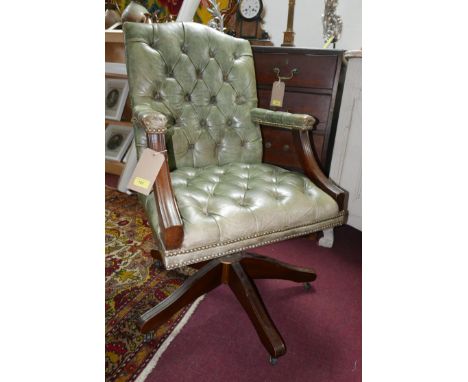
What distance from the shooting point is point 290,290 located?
1.51 m

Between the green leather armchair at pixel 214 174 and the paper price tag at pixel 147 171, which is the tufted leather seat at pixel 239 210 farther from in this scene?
the paper price tag at pixel 147 171

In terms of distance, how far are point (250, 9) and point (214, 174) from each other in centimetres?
146

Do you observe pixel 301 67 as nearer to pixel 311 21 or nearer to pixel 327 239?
pixel 311 21

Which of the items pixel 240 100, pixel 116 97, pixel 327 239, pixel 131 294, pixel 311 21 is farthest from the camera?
pixel 116 97

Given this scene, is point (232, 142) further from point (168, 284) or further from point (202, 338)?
point (202, 338)

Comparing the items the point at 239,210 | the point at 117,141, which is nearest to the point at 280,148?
the point at 239,210

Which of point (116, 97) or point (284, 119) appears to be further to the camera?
point (116, 97)

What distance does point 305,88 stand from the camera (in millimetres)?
1819

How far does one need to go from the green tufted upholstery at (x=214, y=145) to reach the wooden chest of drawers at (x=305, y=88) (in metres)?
0.36

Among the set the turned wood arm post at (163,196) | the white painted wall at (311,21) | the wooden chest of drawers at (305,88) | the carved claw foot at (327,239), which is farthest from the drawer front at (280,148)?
the turned wood arm post at (163,196)

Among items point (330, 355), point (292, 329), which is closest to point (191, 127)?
point (292, 329)

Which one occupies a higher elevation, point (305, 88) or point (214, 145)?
point (305, 88)
